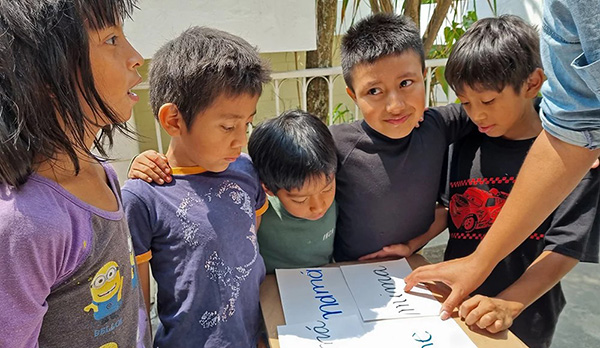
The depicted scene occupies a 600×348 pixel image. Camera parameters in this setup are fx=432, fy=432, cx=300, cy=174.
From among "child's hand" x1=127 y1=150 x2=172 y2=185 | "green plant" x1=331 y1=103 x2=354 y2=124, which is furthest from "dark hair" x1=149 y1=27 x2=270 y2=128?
"green plant" x1=331 y1=103 x2=354 y2=124

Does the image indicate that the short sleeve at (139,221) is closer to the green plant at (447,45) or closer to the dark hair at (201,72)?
the dark hair at (201,72)

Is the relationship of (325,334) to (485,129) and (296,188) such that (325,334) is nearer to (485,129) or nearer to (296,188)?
(296,188)

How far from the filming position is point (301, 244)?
3.96ft

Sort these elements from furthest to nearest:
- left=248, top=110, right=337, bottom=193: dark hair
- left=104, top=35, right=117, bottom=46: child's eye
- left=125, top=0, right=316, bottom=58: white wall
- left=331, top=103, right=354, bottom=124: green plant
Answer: left=331, top=103, right=354, bottom=124: green plant
left=125, top=0, right=316, bottom=58: white wall
left=248, top=110, right=337, bottom=193: dark hair
left=104, top=35, right=117, bottom=46: child's eye

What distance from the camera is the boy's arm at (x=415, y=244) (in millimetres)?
1226

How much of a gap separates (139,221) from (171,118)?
0.25m

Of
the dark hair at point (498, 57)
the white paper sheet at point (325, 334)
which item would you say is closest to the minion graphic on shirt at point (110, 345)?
the white paper sheet at point (325, 334)

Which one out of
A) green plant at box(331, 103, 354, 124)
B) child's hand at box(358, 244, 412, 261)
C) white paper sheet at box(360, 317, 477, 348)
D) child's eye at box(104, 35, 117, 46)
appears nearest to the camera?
child's eye at box(104, 35, 117, 46)

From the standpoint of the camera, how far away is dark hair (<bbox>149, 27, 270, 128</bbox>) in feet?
3.24

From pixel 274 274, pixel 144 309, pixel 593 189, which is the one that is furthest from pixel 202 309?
pixel 593 189

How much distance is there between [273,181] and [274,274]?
26 cm

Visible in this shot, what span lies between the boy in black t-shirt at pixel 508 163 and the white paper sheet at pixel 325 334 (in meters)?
0.44

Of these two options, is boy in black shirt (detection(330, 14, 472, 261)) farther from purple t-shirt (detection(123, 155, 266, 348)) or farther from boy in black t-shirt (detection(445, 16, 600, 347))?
purple t-shirt (detection(123, 155, 266, 348))

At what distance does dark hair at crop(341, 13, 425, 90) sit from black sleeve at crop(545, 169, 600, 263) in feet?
1.76
